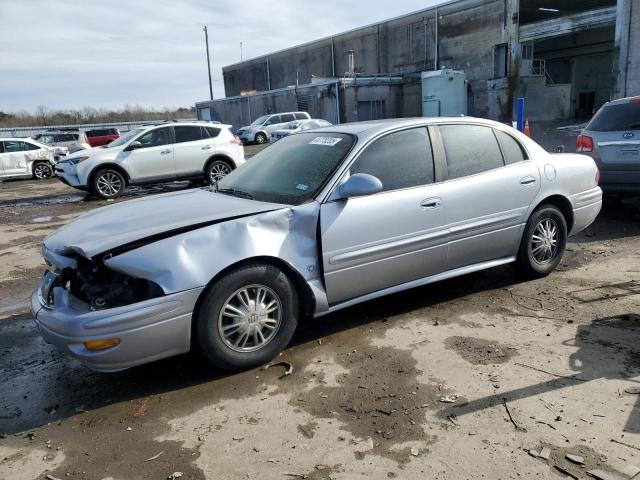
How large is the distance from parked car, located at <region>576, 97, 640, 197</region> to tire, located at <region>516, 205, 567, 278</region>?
2.46m

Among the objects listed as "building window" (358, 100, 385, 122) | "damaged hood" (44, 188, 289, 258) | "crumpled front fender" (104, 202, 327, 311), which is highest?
"building window" (358, 100, 385, 122)

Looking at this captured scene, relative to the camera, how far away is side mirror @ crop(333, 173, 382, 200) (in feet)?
12.1

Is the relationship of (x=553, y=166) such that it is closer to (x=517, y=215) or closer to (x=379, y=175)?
(x=517, y=215)

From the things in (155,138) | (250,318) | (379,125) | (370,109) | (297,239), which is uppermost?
(370,109)

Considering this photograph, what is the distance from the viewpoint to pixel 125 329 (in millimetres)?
3064

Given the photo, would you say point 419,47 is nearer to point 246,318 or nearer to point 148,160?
point 148,160

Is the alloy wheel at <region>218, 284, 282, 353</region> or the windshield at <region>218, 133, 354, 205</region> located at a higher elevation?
the windshield at <region>218, 133, 354, 205</region>

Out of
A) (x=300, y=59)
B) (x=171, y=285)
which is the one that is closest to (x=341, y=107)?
(x=300, y=59)

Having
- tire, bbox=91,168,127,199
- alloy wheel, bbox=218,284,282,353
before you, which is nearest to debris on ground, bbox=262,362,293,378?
alloy wheel, bbox=218,284,282,353

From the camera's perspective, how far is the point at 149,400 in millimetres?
3293

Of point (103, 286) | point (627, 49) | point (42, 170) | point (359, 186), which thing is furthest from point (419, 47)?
point (103, 286)

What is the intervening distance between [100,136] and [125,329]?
2563 centimetres

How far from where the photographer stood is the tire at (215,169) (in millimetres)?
12797

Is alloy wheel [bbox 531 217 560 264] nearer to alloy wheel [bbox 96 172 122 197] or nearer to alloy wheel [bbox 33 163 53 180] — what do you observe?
alloy wheel [bbox 96 172 122 197]
